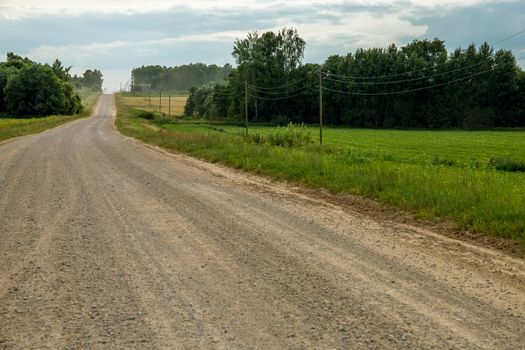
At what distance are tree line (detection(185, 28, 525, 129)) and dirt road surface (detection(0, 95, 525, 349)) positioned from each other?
68.1 meters

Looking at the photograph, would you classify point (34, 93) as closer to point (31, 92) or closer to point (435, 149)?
point (31, 92)

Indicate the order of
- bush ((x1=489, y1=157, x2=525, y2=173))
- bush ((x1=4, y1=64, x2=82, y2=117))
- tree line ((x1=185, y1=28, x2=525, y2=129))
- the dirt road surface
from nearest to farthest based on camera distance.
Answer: the dirt road surface, bush ((x1=489, y1=157, x2=525, y2=173)), tree line ((x1=185, y1=28, x2=525, y2=129)), bush ((x1=4, y1=64, x2=82, y2=117))

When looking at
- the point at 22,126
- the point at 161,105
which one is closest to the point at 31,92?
the point at 22,126

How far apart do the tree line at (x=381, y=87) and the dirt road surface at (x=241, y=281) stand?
68064 mm

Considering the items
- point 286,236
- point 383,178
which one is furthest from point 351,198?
point 286,236

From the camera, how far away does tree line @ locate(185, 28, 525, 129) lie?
259 feet

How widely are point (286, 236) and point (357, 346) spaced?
12.4 ft

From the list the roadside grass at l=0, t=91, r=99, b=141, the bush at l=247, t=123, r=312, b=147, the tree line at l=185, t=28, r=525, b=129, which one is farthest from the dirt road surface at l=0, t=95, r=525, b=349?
the tree line at l=185, t=28, r=525, b=129

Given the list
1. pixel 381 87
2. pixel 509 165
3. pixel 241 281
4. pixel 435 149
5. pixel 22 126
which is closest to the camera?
pixel 241 281

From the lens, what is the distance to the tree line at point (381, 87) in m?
78.8

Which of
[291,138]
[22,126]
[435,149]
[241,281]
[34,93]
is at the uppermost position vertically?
[34,93]

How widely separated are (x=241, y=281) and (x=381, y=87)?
84.8 metres

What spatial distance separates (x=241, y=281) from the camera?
5.60 m

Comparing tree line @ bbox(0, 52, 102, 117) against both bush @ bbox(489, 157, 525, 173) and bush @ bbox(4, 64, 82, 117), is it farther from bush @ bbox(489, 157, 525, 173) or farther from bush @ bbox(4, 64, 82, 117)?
bush @ bbox(489, 157, 525, 173)
